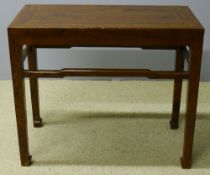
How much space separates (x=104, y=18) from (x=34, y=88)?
41 centimetres

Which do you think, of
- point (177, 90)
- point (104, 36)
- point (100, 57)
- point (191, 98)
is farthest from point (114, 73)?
point (100, 57)

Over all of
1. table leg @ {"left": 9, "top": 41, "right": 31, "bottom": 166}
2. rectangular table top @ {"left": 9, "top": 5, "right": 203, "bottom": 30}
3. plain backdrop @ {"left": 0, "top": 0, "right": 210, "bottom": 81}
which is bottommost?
plain backdrop @ {"left": 0, "top": 0, "right": 210, "bottom": 81}

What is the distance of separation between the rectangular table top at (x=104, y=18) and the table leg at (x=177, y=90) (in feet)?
0.48

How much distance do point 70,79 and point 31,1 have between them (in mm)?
419

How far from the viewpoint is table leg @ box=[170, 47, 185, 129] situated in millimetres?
1319

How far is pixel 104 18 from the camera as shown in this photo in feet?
3.85

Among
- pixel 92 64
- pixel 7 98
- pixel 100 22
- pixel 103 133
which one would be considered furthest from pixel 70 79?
pixel 100 22

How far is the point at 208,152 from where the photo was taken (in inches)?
52.1

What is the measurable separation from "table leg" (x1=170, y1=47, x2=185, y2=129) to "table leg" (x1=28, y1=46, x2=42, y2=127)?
0.50 metres

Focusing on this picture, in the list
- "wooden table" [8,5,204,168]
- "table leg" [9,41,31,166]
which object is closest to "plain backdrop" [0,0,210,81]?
"wooden table" [8,5,204,168]

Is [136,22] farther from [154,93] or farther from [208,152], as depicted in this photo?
[154,93]

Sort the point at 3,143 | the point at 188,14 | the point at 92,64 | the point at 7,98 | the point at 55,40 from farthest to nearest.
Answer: the point at 92,64, the point at 7,98, the point at 3,143, the point at 188,14, the point at 55,40

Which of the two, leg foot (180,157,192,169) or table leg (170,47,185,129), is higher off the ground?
table leg (170,47,185,129)

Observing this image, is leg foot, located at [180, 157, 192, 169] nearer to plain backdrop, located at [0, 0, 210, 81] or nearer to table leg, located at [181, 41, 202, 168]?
table leg, located at [181, 41, 202, 168]
